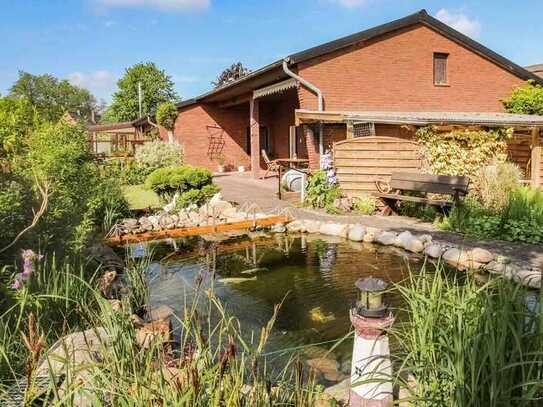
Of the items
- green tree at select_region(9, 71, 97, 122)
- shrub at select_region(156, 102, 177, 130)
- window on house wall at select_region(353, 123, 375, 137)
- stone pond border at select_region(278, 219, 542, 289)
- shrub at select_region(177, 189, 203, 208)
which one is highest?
green tree at select_region(9, 71, 97, 122)

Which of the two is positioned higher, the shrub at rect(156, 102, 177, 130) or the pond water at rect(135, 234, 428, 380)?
the shrub at rect(156, 102, 177, 130)

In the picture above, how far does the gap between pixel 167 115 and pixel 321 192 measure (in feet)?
37.6

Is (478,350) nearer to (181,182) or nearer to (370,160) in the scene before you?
(370,160)

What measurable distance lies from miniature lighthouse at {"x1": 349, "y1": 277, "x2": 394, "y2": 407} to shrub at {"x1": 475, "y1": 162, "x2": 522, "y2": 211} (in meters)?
7.68

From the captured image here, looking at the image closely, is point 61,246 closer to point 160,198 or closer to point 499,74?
point 160,198

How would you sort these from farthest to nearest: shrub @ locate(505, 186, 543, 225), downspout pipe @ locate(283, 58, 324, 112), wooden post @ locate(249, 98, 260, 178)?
wooden post @ locate(249, 98, 260, 178) < downspout pipe @ locate(283, 58, 324, 112) < shrub @ locate(505, 186, 543, 225)

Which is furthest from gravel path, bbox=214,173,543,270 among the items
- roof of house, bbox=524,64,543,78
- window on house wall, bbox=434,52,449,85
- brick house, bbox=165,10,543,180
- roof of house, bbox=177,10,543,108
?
roof of house, bbox=524,64,543,78

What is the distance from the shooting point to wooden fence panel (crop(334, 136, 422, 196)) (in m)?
11.3

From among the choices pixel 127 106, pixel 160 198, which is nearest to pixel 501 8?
pixel 160 198

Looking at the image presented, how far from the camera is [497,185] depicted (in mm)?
9305

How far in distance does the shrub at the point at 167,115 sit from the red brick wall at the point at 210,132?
287 millimetres

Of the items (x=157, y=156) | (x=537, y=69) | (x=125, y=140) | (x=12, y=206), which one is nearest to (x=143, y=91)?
(x=125, y=140)

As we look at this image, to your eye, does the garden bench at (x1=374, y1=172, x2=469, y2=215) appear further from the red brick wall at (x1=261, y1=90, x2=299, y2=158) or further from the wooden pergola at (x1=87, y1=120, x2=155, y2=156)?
the wooden pergola at (x1=87, y1=120, x2=155, y2=156)

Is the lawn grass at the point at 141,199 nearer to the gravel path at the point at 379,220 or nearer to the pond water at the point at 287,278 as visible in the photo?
the gravel path at the point at 379,220
